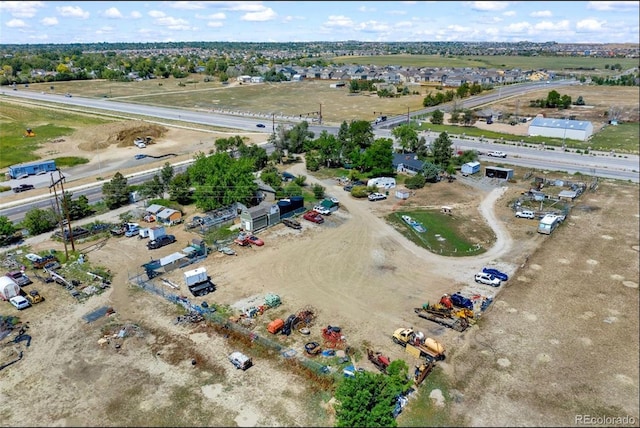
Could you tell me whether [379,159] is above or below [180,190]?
above

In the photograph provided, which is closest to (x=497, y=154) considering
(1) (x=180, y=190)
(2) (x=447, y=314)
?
(2) (x=447, y=314)

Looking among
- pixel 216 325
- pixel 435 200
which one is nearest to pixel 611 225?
pixel 435 200

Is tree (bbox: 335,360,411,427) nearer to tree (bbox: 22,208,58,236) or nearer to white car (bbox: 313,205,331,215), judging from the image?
white car (bbox: 313,205,331,215)

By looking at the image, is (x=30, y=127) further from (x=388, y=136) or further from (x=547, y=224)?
(x=547, y=224)

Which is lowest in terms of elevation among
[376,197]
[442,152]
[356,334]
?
[356,334]

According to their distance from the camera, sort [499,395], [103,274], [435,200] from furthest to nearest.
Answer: [435,200] → [103,274] → [499,395]

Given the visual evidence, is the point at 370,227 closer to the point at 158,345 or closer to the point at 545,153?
the point at 158,345

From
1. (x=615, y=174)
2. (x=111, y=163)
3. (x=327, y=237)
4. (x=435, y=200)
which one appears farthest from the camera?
(x=111, y=163)

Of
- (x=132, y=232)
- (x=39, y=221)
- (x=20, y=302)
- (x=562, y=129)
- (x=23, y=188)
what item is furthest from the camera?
(x=562, y=129)
